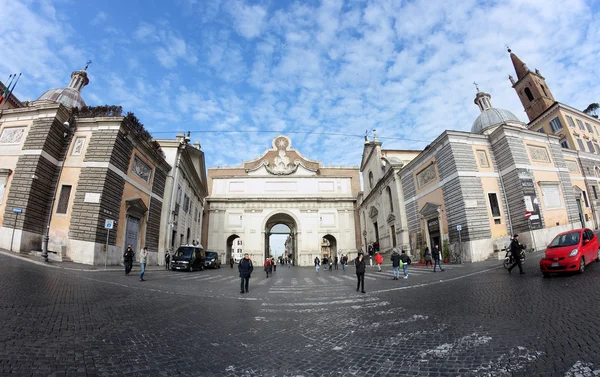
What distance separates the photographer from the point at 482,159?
2055 centimetres

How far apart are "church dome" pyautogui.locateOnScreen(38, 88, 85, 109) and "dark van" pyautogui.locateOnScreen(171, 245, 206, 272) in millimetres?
18099

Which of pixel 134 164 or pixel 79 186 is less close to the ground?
pixel 134 164

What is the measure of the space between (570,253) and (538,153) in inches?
676

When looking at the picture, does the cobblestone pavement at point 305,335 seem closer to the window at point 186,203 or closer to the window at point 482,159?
the window at point 482,159

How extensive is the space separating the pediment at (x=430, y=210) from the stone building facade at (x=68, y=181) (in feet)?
72.2

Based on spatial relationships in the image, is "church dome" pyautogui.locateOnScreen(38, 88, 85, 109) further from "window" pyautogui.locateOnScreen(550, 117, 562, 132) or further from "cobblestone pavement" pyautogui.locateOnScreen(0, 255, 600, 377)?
"window" pyautogui.locateOnScreen(550, 117, 562, 132)

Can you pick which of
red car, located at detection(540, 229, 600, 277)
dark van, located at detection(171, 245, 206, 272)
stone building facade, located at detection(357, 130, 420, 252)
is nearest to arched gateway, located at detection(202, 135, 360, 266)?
stone building facade, located at detection(357, 130, 420, 252)

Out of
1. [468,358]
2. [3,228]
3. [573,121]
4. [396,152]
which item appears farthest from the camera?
[396,152]

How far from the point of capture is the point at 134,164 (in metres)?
18.8

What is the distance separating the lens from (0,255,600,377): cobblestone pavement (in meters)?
2.83

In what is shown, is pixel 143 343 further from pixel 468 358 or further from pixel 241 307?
pixel 468 358

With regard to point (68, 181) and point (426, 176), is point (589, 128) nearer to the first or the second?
point (426, 176)

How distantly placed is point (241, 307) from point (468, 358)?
5.04 m

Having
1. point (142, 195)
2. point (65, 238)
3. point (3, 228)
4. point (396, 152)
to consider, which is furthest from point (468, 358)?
point (396, 152)
